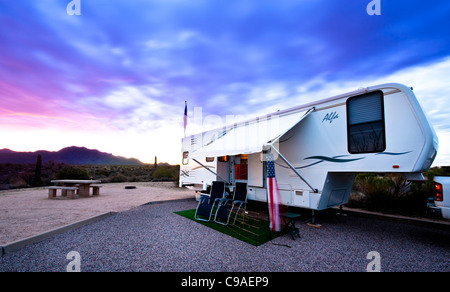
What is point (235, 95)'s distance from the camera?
Result: 8875 millimetres

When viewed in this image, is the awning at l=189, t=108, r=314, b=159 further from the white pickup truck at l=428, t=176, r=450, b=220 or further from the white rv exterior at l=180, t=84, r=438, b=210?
the white pickup truck at l=428, t=176, r=450, b=220

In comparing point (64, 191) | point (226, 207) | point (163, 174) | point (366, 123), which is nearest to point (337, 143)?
point (366, 123)

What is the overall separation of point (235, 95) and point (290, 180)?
4.73 metres

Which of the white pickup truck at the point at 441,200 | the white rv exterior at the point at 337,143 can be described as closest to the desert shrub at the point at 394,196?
the white rv exterior at the point at 337,143

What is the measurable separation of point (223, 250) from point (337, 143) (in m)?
3.27

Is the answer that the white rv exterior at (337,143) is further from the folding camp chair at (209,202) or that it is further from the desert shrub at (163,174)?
the desert shrub at (163,174)

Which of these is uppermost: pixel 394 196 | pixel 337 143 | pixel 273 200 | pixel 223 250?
pixel 337 143

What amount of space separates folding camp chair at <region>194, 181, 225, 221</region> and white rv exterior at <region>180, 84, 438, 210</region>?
97cm

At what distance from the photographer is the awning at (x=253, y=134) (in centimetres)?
479

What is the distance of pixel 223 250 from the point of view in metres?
3.55

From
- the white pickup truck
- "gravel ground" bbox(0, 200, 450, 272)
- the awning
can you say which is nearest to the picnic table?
"gravel ground" bbox(0, 200, 450, 272)

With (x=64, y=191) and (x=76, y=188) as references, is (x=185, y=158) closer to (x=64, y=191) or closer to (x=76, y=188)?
(x=76, y=188)
